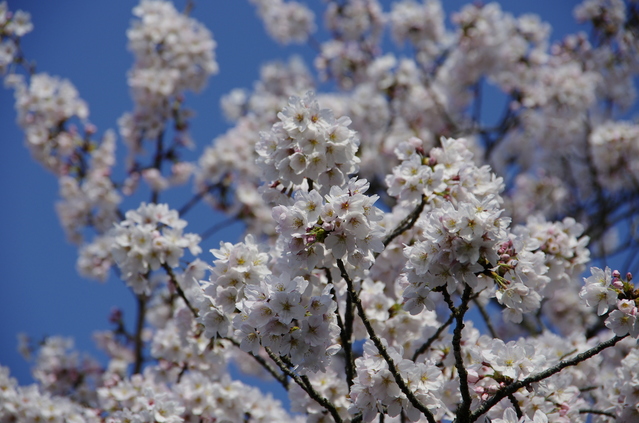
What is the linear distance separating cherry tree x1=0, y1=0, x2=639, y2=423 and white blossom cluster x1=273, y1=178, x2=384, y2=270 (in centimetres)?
1

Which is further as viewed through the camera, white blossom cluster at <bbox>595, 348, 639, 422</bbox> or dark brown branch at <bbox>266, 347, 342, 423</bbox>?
white blossom cluster at <bbox>595, 348, 639, 422</bbox>

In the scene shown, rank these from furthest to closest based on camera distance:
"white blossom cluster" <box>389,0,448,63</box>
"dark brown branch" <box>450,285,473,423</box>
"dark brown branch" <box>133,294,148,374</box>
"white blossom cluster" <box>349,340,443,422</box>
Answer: "white blossom cluster" <box>389,0,448,63</box> → "dark brown branch" <box>133,294,148,374</box> → "white blossom cluster" <box>349,340,443,422</box> → "dark brown branch" <box>450,285,473,423</box>

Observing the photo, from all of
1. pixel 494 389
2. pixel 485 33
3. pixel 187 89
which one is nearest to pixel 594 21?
pixel 485 33

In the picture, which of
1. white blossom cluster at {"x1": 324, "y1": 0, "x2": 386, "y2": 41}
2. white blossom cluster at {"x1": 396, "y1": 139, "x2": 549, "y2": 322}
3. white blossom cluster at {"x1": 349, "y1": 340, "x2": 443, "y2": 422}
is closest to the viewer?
white blossom cluster at {"x1": 396, "y1": 139, "x2": 549, "y2": 322}

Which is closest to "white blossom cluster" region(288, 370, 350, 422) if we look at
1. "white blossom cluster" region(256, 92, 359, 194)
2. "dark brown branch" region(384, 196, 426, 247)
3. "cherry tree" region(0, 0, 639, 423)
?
"cherry tree" region(0, 0, 639, 423)

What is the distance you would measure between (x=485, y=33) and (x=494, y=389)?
7396 mm

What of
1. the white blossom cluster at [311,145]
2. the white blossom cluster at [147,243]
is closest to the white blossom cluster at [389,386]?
the white blossom cluster at [311,145]

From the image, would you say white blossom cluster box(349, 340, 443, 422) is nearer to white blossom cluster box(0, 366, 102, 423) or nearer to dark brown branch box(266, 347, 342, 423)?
dark brown branch box(266, 347, 342, 423)

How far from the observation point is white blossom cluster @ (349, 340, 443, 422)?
268cm

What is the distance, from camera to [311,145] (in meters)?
2.84

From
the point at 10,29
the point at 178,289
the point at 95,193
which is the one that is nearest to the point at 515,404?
the point at 178,289

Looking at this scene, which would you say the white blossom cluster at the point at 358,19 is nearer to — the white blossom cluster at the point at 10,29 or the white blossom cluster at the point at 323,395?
the white blossom cluster at the point at 10,29

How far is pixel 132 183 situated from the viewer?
7.57 meters

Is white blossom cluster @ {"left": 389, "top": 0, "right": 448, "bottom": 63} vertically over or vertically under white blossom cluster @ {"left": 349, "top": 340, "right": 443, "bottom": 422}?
over
